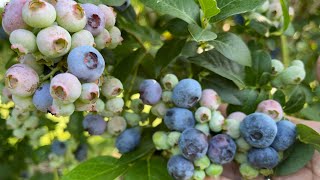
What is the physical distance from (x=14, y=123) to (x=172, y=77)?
1.82 feet

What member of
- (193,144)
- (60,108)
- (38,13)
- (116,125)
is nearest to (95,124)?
(116,125)

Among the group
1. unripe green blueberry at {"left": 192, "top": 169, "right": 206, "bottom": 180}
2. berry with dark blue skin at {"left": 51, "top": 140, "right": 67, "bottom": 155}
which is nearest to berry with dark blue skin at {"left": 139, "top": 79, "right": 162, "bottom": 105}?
unripe green blueberry at {"left": 192, "top": 169, "right": 206, "bottom": 180}

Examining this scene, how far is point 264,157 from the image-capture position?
1.19 meters

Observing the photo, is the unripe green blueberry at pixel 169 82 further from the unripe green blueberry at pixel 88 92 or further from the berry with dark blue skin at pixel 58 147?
the berry with dark blue skin at pixel 58 147

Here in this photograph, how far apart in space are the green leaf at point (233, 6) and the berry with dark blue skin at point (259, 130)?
0.90ft

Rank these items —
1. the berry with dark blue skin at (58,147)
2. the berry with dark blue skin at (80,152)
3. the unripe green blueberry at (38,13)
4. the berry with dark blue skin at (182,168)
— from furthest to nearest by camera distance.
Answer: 1. the berry with dark blue skin at (80,152)
2. the berry with dark blue skin at (58,147)
3. the berry with dark blue skin at (182,168)
4. the unripe green blueberry at (38,13)

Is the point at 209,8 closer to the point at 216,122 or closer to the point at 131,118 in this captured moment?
the point at 216,122

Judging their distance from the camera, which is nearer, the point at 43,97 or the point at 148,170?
the point at 43,97

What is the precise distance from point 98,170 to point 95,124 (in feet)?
0.48

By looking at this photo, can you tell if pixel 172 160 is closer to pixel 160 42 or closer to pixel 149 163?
pixel 149 163

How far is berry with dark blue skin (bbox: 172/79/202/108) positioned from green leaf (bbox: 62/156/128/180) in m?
0.27

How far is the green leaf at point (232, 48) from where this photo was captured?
113 centimetres

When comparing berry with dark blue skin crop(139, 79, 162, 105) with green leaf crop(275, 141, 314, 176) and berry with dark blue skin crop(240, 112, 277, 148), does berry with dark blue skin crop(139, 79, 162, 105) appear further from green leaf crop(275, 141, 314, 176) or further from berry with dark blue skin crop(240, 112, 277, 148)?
green leaf crop(275, 141, 314, 176)

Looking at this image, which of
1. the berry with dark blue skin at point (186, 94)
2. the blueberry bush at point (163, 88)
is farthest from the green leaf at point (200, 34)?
the berry with dark blue skin at point (186, 94)
